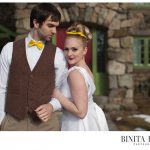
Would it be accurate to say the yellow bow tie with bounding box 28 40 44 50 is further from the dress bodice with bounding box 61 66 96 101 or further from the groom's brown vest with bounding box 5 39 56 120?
the dress bodice with bounding box 61 66 96 101

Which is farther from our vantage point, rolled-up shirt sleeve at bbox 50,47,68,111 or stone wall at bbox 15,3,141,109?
stone wall at bbox 15,3,141,109

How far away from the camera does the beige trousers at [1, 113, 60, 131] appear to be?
5.05 ft

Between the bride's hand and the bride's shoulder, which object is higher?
the bride's shoulder

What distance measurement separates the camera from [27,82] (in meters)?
1.49

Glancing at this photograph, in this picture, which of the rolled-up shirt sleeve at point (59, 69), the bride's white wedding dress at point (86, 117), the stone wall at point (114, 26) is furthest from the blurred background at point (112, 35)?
the rolled-up shirt sleeve at point (59, 69)

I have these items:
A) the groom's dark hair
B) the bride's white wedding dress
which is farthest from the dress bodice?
the groom's dark hair

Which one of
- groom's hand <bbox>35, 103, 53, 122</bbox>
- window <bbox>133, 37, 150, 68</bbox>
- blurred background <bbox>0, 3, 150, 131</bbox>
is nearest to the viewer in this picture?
groom's hand <bbox>35, 103, 53, 122</bbox>

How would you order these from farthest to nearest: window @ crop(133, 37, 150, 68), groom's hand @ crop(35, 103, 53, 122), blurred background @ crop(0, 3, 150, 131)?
1. window @ crop(133, 37, 150, 68)
2. blurred background @ crop(0, 3, 150, 131)
3. groom's hand @ crop(35, 103, 53, 122)

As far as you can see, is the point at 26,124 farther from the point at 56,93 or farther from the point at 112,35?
the point at 112,35

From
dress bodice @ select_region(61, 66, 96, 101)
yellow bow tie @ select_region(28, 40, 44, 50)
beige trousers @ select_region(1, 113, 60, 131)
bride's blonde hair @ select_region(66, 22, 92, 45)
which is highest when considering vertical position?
bride's blonde hair @ select_region(66, 22, 92, 45)

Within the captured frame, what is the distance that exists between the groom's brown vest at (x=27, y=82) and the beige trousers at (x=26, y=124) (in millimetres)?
26

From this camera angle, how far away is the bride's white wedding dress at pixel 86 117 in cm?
152
